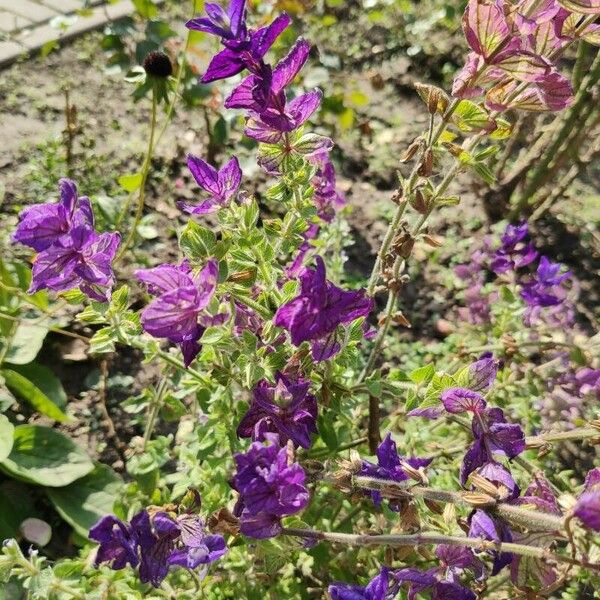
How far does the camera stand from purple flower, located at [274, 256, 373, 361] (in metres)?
0.99

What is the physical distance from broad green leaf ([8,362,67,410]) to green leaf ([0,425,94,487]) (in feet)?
0.63

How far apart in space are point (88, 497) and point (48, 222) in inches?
44.3

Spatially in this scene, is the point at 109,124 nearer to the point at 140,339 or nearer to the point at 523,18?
the point at 140,339

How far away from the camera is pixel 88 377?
93.0 inches

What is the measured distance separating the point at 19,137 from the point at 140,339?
6.32 ft

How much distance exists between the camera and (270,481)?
1028mm

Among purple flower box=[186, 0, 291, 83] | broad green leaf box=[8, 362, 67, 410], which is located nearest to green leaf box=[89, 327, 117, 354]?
purple flower box=[186, 0, 291, 83]

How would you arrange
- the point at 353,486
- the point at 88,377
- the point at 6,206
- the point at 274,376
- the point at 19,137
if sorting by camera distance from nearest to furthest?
the point at 353,486 < the point at 274,376 < the point at 88,377 < the point at 6,206 < the point at 19,137

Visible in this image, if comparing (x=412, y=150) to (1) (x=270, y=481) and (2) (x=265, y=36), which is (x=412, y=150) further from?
(1) (x=270, y=481)

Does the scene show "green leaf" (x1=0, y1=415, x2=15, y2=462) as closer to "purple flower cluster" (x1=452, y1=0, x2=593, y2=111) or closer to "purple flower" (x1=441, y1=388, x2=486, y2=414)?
"purple flower" (x1=441, y1=388, x2=486, y2=414)

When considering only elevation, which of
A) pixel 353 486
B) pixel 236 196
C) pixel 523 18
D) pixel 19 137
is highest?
pixel 523 18

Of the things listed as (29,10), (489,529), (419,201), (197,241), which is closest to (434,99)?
(419,201)

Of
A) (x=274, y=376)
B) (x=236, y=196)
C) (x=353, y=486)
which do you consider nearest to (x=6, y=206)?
(x=236, y=196)

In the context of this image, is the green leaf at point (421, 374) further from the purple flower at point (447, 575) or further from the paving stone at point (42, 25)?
the paving stone at point (42, 25)
